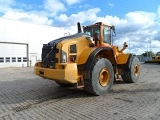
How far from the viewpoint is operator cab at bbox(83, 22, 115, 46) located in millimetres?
8944

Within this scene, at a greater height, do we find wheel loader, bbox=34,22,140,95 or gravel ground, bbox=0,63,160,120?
wheel loader, bbox=34,22,140,95

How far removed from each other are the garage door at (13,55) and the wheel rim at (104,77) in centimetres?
2344

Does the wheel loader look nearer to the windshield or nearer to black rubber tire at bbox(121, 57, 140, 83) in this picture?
the windshield

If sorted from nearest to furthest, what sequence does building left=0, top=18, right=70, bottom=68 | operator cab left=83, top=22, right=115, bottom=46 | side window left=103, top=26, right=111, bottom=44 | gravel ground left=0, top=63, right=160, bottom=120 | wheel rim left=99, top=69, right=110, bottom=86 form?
gravel ground left=0, top=63, right=160, bottom=120
wheel rim left=99, top=69, right=110, bottom=86
operator cab left=83, top=22, right=115, bottom=46
side window left=103, top=26, right=111, bottom=44
building left=0, top=18, right=70, bottom=68

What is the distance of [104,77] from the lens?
332 inches

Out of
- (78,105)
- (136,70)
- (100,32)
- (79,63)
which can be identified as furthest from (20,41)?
(78,105)

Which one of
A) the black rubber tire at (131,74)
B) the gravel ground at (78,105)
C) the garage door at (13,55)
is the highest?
the garage door at (13,55)

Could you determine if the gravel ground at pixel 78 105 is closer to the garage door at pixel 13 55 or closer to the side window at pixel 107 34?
the side window at pixel 107 34

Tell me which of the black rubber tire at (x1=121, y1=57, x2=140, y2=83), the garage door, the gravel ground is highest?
the garage door

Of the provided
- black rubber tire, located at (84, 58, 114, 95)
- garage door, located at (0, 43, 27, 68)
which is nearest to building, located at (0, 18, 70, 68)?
garage door, located at (0, 43, 27, 68)

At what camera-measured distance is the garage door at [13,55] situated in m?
29.5

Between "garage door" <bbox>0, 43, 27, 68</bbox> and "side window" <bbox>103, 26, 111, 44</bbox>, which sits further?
"garage door" <bbox>0, 43, 27, 68</bbox>

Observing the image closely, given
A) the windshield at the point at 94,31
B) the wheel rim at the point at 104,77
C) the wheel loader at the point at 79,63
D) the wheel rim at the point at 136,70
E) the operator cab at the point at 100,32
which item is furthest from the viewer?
the wheel rim at the point at 136,70

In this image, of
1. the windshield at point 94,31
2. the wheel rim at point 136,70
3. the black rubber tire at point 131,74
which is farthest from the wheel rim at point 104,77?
the wheel rim at point 136,70
